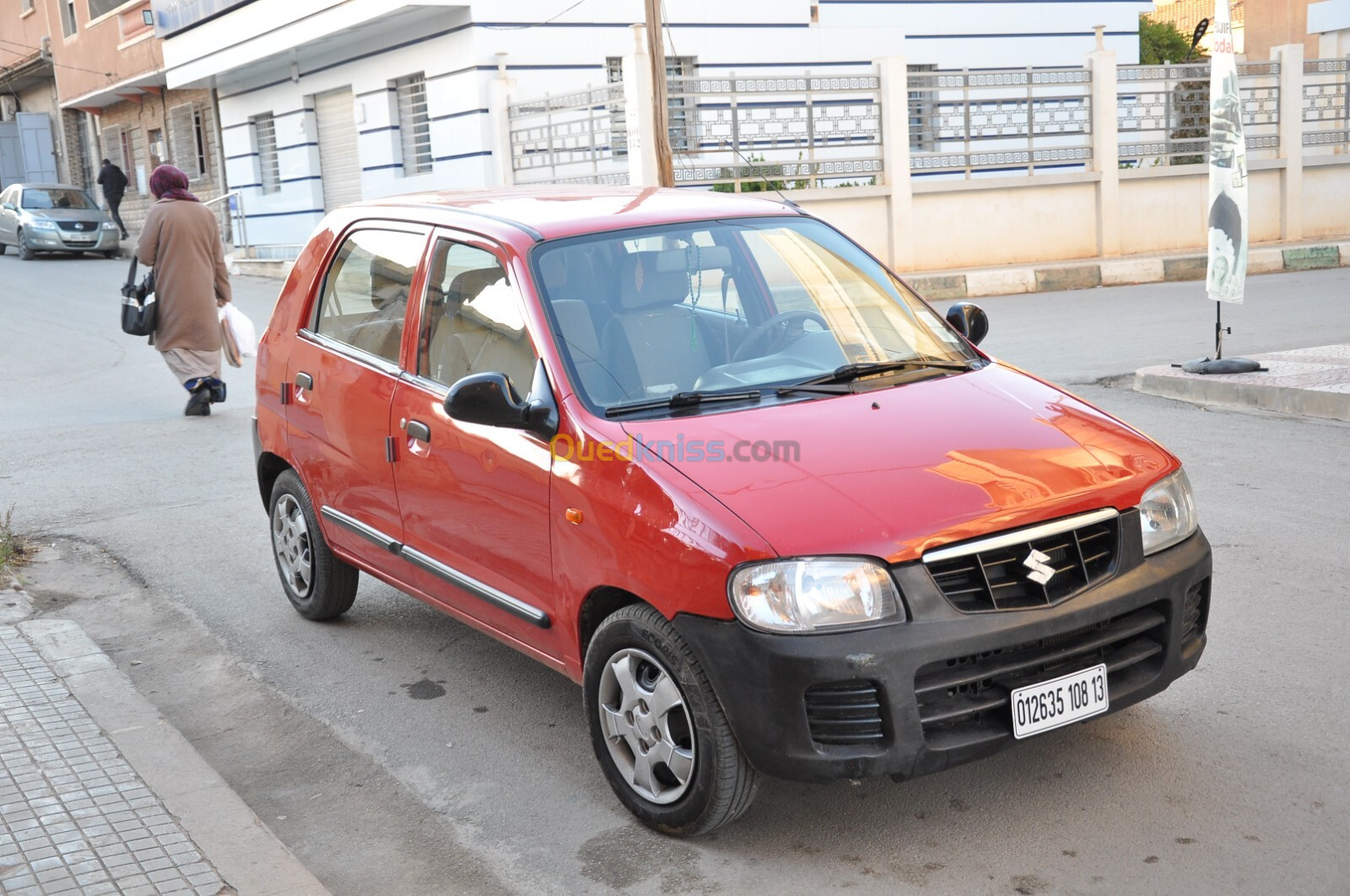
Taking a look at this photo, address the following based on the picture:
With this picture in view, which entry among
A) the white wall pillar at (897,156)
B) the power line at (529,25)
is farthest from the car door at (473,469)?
the power line at (529,25)

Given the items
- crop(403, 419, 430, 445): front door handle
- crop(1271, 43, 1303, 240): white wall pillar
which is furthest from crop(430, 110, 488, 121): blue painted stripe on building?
crop(403, 419, 430, 445): front door handle

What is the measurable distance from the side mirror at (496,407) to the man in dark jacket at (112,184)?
2937 cm

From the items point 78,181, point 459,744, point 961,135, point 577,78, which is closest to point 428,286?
point 459,744

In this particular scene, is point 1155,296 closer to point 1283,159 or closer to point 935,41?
point 1283,159

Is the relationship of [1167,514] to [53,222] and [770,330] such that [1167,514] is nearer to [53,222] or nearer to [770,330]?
[770,330]

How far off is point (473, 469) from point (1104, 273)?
15.2 meters

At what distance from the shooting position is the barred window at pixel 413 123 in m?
21.2

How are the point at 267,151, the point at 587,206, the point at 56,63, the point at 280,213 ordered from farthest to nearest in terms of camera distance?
the point at 56,63 → the point at 267,151 → the point at 280,213 → the point at 587,206

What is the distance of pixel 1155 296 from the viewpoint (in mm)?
15922

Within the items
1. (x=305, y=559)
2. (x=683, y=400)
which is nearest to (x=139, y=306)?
(x=305, y=559)

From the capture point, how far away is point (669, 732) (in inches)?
138

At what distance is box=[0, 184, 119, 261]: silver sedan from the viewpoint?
27.8 metres

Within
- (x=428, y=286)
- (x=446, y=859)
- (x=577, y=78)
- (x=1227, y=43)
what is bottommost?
(x=446, y=859)

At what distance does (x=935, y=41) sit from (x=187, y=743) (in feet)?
76.2
